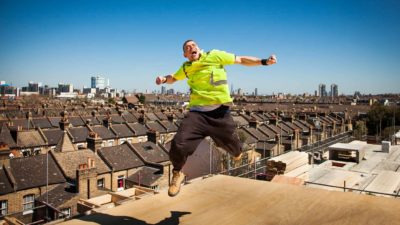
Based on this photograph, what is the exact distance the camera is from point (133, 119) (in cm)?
4959

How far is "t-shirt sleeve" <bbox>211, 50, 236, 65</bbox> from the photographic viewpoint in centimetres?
425

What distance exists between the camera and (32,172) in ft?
64.6

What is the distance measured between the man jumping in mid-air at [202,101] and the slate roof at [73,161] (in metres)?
18.6

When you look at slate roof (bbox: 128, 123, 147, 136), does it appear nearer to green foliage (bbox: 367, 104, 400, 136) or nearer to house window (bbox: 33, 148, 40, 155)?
house window (bbox: 33, 148, 40, 155)

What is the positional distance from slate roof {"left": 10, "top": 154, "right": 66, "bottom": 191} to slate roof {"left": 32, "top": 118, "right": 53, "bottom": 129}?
843 inches

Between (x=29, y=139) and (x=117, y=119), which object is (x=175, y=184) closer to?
(x=29, y=139)

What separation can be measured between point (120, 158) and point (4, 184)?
28.3ft

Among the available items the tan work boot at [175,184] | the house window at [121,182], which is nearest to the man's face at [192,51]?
the tan work boot at [175,184]

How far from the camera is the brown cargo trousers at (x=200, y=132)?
13.4 feet

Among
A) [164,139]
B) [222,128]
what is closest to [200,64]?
[222,128]

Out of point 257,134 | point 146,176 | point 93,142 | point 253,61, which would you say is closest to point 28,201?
point 93,142

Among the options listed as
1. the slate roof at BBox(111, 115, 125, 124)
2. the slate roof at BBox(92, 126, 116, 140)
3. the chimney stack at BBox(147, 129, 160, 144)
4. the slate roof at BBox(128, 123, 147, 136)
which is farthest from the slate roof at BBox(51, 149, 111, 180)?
the slate roof at BBox(111, 115, 125, 124)

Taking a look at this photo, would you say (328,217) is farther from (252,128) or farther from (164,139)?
(164,139)

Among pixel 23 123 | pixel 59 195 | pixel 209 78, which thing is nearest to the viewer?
pixel 209 78
